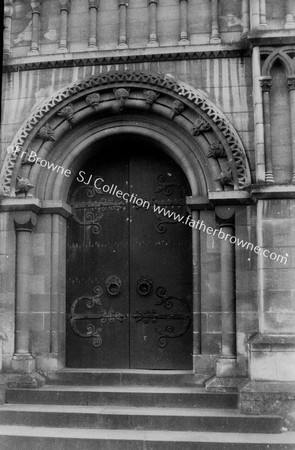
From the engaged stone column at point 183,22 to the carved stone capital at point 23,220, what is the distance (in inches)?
132

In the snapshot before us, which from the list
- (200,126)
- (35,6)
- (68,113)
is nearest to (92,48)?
(68,113)

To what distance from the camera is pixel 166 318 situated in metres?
10.5

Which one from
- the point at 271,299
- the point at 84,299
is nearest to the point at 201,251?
the point at 271,299

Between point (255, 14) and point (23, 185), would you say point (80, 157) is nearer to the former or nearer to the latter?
point (23, 185)

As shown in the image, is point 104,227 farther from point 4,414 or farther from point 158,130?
point 4,414

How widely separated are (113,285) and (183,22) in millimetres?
4088

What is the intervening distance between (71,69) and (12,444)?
17.8 feet

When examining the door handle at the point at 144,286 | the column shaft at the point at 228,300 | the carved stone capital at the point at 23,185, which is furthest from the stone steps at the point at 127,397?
the carved stone capital at the point at 23,185

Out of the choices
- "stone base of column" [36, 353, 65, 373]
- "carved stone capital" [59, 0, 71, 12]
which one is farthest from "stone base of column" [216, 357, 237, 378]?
"carved stone capital" [59, 0, 71, 12]

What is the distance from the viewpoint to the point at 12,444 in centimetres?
866

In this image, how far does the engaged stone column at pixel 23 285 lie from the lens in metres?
10.1

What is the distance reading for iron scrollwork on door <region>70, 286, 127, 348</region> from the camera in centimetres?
1066

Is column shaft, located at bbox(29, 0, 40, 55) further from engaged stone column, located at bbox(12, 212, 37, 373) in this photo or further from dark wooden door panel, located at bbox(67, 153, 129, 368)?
engaged stone column, located at bbox(12, 212, 37, 373)

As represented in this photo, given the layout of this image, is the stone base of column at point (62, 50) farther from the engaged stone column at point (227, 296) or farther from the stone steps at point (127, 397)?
the stone steps at point (127, 397)
